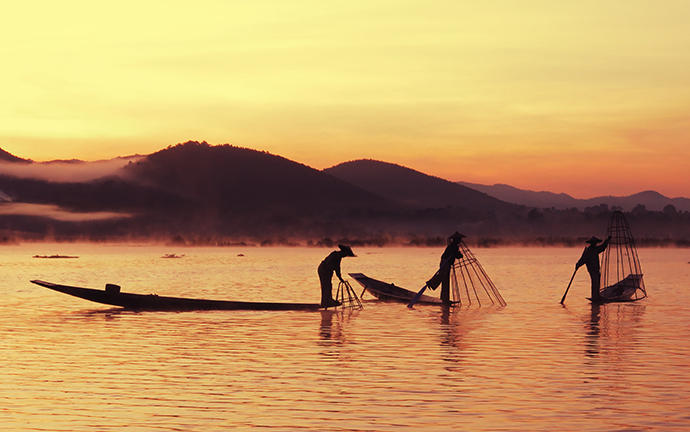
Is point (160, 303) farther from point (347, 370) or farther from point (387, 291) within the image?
point (347, 370)

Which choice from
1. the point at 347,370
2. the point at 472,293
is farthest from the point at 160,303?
the point at 472,293

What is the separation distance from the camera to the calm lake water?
11.5m

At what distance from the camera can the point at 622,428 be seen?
1078 centimetres

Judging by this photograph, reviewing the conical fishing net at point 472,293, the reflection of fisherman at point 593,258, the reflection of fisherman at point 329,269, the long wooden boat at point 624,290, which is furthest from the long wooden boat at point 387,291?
the long wooden boat at point 624,290

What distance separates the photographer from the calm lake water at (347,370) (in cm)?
1148

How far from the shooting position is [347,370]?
15664mm

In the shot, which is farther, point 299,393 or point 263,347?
point 263,347

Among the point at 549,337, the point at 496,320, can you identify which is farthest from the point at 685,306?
the point at 549,337

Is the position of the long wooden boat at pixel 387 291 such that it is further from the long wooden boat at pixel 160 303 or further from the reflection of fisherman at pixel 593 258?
the reflection of fisherman at pixel 593 258

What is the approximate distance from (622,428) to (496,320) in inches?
583

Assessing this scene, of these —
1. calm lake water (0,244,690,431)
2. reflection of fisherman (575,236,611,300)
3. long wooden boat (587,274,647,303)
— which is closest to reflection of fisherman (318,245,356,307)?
calm lake water (0,244,690,431)

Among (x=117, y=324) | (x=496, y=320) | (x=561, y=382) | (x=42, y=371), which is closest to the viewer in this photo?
(x=561, y=382)

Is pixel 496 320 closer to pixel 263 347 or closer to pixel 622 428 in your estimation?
pixel 263 347

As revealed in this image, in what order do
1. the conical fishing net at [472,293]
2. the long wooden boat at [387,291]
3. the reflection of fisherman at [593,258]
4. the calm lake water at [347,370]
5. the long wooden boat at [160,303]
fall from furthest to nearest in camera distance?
the long wooden boat at [387,291]
the conical fishing net at [472,293]
the reflection of fisherman at [593,258]
the long wooden boat at [160,303]
the calm lake water at [347,370]
